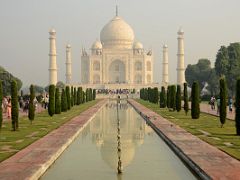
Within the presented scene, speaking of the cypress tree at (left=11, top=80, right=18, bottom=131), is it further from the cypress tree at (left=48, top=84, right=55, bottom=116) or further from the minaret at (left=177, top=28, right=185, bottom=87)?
the minaret at (left=177, top=28, right=185, bottom=87)

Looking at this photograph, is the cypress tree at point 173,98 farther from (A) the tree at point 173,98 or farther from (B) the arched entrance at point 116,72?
(B) the arched entrance at point 116,72

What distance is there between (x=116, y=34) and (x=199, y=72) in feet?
44.1

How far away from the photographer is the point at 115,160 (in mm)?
7527

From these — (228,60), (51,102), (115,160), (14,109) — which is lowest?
(115,160)

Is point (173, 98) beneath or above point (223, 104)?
above

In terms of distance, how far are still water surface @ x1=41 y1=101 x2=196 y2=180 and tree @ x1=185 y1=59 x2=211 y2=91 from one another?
38656 millimetres

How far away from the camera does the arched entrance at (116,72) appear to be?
2330 inches

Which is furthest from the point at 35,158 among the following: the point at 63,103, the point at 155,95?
the point at 155,95

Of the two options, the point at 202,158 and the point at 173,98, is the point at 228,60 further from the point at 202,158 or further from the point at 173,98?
the point at 202,158

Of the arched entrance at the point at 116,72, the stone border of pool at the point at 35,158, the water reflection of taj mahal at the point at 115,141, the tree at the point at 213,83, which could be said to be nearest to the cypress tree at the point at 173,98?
the water reflection of taj mahal at the point at 115,141

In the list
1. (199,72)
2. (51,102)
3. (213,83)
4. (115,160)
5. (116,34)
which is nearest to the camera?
(115,160)

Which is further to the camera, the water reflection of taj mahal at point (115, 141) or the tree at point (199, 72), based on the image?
the tree at point (199, 72)

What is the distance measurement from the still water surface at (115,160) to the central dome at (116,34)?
4754 cm

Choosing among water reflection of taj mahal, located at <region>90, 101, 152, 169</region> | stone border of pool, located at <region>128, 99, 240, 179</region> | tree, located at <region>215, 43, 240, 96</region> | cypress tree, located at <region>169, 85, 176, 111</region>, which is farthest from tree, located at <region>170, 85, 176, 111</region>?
tree, located at <region>215, 43, 240, 96</region>
